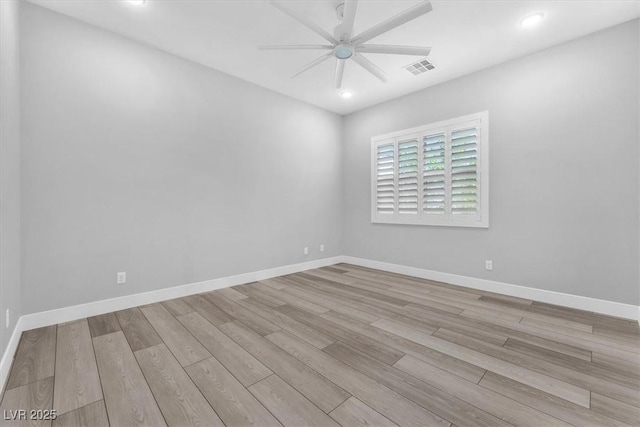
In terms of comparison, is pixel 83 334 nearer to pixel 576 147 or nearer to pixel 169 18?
pixel 169 18

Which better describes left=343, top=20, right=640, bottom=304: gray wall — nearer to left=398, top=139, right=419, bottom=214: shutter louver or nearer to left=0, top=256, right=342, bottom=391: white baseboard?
left=398, top=139, right=419, bottom=214: shutter louver

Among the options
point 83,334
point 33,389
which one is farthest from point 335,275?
point 33,389

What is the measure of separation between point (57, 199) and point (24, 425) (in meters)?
1.98

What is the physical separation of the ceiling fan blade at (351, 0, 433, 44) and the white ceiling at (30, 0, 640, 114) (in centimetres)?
51

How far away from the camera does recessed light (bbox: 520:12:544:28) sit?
8.29ft

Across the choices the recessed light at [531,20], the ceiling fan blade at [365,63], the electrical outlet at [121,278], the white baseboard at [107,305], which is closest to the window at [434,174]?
the recessed light at [531,20]

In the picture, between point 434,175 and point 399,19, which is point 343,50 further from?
point 434,175

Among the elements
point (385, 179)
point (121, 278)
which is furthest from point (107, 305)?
point (385, 179)

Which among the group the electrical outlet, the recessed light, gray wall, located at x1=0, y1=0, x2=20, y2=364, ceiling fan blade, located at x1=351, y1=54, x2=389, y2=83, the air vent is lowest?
the electrical outlet

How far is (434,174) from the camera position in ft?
13.0

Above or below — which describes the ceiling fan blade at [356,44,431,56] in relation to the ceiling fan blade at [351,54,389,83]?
below

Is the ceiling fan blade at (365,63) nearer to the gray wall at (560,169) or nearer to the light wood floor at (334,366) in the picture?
the gray wall at (560,169)

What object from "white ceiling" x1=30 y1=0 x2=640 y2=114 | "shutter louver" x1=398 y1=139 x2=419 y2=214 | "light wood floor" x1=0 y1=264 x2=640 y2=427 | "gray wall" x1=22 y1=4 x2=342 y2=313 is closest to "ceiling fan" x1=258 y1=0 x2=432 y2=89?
"white ceiling" x1=30 y1=0 x2=640 y2=114

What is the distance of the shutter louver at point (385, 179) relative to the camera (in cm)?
453
